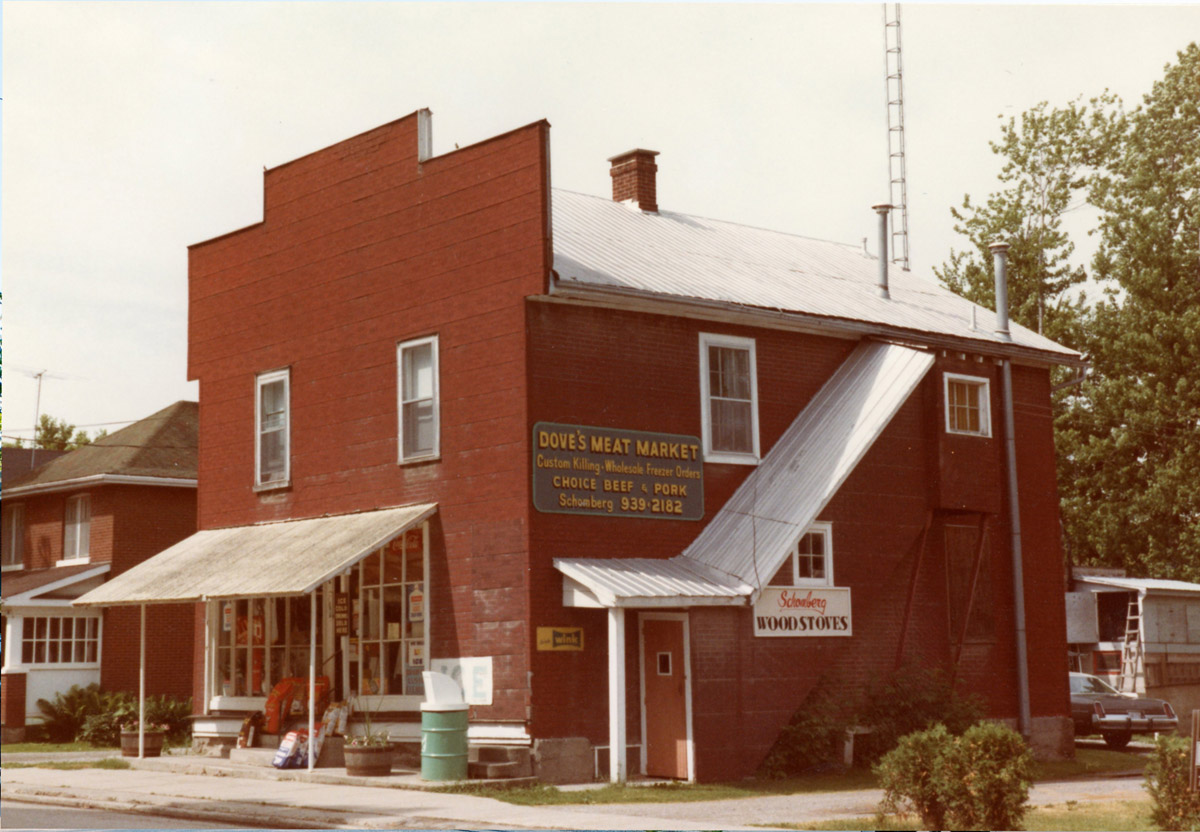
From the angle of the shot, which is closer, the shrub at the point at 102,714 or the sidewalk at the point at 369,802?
the sidewalk at the point at 369,802

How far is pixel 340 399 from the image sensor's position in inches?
982

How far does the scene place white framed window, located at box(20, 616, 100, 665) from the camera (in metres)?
33.7

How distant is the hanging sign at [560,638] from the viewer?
21422mm

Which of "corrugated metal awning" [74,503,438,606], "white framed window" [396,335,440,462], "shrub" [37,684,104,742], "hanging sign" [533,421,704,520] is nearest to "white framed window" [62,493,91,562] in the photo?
"shrub" [37,684,104,742]

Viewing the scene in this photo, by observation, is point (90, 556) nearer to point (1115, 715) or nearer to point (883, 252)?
point (883, 252)

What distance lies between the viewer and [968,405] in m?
26.8

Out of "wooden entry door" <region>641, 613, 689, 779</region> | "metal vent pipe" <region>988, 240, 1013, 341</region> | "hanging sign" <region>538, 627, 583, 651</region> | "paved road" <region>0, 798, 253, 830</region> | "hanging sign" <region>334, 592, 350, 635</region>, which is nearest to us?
"paved road" <region>0, 798, 253, 830</region>

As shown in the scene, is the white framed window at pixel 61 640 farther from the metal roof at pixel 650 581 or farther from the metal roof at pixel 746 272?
the metal roof at pixel 650 581

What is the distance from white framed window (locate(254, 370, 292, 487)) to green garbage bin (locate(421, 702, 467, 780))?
672 centimetres

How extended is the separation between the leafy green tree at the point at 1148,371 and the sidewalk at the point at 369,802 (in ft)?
62.9

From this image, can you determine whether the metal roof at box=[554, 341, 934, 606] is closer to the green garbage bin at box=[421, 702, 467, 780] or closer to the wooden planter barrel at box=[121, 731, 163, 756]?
the green garbage bin at box=[421, 702, 467, 780]

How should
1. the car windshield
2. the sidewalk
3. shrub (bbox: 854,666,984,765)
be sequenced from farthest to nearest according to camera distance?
1. the car windshield
2. shrub (bbox: 854,666,984,765)
3. the sidewalk

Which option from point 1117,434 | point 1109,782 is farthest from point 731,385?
point 1117,434

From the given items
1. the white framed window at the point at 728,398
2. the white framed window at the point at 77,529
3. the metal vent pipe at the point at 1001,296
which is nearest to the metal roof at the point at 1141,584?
the metal vent pipe at the point at 1001,296
